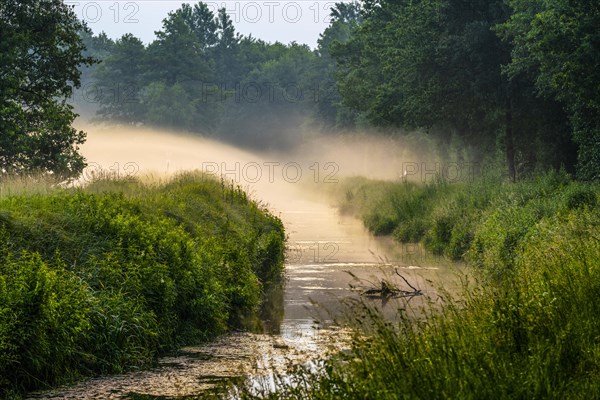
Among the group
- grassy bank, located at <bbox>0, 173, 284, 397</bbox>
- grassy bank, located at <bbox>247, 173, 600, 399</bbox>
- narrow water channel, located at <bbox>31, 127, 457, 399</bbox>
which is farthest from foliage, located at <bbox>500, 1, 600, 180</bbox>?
grassy bank, located at <bbox>0, 173, 284, 397</bbox>

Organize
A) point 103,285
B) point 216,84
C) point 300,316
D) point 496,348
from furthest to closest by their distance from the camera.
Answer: point 216,84
point 300,316
point 103,285
point 496,348

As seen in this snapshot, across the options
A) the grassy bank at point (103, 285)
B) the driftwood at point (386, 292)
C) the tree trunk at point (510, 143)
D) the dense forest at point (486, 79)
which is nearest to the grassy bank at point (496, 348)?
the grassy bank at point (103, 285)

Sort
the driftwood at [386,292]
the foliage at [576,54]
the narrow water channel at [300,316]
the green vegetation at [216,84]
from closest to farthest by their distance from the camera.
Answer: the narrow water channel at [300,316], the driftwood at [386,292], the foliage at [576,54], the green vegetation at [216,84]

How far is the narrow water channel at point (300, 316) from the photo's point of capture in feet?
37.3

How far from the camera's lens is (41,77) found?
34.8 meters

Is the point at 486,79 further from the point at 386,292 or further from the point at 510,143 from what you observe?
the point at 386,292

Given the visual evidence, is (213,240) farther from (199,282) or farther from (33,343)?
(33,343)

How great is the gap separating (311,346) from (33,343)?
5012 mm

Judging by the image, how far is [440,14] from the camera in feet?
130

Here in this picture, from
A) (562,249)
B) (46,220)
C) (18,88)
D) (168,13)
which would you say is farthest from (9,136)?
(168,13)

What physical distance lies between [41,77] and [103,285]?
23.5 meters

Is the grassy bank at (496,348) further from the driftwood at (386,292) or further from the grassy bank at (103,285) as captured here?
the driftwood at (386,292)

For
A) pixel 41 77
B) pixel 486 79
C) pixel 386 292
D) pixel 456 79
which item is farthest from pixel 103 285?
pixel 456 79

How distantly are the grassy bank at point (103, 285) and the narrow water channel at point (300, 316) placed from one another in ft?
1.29
